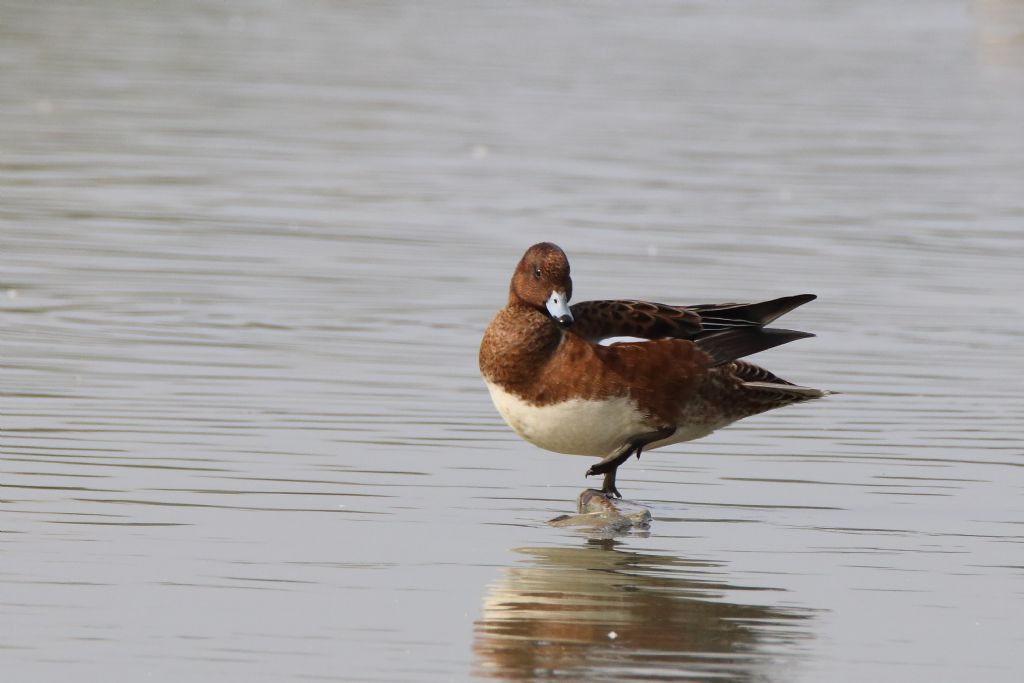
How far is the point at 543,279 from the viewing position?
23.5 feet

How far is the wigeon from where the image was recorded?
7.06 meters

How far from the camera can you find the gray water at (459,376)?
18.8 feet

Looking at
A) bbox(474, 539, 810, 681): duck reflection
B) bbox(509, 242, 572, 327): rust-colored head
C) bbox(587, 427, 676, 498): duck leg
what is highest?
bbox(509, 242, 572, 327): rust-colored head

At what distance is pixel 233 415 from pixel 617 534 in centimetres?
216

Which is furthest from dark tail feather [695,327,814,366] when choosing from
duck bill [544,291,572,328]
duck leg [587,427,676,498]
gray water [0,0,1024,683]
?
Answer: duck bill [544,291,572,328]

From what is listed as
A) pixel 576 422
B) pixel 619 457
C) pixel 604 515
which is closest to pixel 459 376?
pixel 619 457

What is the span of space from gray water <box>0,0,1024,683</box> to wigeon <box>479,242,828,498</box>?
0.94 ft

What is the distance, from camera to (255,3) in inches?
1220

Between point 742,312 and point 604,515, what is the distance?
3.62 ft

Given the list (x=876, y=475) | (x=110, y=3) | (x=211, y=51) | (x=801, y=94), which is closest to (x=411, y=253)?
(x=876, y=475)

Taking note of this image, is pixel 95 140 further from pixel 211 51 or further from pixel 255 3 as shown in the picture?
pixel 255 3

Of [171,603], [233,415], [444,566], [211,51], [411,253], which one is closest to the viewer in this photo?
[171,603]

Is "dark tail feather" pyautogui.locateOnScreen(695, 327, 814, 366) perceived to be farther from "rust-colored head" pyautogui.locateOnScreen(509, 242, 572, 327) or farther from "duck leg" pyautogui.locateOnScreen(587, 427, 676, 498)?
"rust-colored head" pyautogui.locateOnScreen(509, 242, 572, 327)

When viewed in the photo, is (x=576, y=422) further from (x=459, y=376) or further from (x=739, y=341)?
(x=459, y=376)
